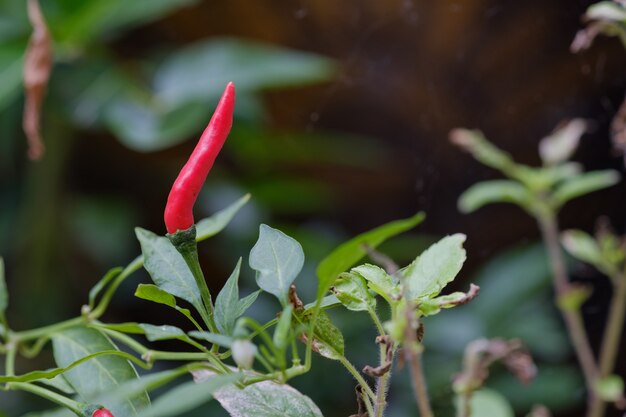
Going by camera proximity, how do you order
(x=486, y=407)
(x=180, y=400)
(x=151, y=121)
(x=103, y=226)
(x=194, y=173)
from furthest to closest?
(x=103, y=226)
(x=151, y=121)
(x=486, y=407)
(x=194, y=173)
(x=180, y=400)

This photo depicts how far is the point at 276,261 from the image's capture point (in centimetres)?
28

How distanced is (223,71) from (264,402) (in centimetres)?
92

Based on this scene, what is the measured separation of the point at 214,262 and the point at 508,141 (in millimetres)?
567

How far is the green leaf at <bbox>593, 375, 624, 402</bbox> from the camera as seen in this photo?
0.46 m

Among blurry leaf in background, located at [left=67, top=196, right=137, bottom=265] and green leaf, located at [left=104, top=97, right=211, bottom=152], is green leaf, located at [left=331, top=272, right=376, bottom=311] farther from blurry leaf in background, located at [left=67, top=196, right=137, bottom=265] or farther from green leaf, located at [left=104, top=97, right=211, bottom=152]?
blurry leaf in background, located at [left=67, top=196, right=137, bottom=265]

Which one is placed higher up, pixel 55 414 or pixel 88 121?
pixel 88 121

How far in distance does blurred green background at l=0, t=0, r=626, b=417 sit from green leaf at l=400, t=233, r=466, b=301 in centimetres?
63

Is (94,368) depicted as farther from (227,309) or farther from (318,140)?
(318,140)

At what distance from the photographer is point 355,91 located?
1.56m

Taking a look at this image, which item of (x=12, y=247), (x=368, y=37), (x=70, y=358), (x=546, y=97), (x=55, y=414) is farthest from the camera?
(x=368, y=37)

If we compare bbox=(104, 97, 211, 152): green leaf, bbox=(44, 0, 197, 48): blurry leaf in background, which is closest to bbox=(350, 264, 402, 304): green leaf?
bbox=(104, 97, 211, 152): green leaf

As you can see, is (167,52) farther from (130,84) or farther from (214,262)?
(214,262)

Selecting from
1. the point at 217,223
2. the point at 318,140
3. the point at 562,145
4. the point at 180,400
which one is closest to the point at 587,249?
the point at 562,145

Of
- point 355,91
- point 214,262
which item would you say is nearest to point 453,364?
point 214,262
